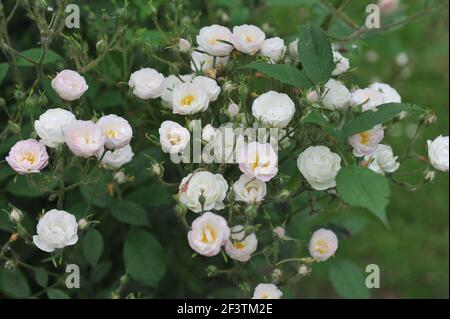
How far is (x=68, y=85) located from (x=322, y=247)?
0.63m

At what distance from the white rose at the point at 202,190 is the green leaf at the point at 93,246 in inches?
14.5

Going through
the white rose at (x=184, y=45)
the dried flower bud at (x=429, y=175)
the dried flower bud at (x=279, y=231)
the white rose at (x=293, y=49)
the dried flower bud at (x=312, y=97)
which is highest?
the white rose at (x=293, y=49)

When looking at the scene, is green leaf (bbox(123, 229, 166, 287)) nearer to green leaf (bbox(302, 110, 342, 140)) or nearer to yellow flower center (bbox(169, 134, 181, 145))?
yellow flower center (bbox(169, 134, 181, 145))

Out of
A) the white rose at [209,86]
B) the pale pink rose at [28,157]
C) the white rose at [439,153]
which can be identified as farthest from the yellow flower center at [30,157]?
the white rose at [439,153]

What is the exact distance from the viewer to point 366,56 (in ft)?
11.6

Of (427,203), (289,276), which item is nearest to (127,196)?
(289,276)

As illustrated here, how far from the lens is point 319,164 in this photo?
1.30m

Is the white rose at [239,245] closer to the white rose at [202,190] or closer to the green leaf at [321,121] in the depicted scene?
the white rose at [202,190]

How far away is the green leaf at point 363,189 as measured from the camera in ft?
3.96

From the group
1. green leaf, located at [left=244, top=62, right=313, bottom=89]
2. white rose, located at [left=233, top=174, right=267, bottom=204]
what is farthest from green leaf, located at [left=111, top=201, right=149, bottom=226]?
green leaf, located at [left=244, top=62, right=313, bottom=89]

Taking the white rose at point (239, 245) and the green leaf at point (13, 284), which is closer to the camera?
the white rose at point (239, 245)

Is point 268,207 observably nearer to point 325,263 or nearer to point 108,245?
point 325,263

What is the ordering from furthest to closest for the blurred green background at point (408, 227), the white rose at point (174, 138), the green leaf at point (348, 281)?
the blurred green background at point (408, 227) → the green leaf at point (348, 281) → the white rose at point (174, 138)

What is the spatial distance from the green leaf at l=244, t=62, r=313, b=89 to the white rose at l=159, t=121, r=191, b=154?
0.61ft
